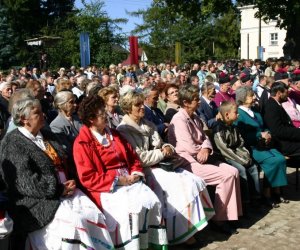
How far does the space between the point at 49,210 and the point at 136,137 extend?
1503mm

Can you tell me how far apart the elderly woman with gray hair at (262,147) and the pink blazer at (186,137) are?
0.98 meters

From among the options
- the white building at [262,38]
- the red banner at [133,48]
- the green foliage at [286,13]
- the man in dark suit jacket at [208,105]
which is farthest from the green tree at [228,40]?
A: the man in dark suit jacket at [208,105]

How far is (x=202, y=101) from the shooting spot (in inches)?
307

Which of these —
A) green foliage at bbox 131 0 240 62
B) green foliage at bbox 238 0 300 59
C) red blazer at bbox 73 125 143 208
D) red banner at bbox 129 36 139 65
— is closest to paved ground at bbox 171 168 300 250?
red blazer at bbox 73 125 143 208

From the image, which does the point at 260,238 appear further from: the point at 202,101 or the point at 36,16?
the point at 36,16

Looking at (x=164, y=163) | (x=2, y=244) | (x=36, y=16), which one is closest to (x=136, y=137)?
(x=164, y=163)

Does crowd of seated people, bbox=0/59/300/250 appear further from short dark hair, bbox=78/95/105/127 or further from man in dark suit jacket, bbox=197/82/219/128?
man in dark suit jacket, bbox=197/82/219/128

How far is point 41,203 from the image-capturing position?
3.69 metres

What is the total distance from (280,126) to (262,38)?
5643 cm

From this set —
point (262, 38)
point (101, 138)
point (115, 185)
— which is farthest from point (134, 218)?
point (262, 38)

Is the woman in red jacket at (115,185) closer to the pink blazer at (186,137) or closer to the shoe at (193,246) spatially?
Answer: the shoe at (193,246)

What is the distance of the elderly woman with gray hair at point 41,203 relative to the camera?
359 centimetres

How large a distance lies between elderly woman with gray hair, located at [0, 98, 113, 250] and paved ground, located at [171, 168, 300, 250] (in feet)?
4.24

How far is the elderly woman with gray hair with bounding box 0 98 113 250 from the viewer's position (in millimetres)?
3592
